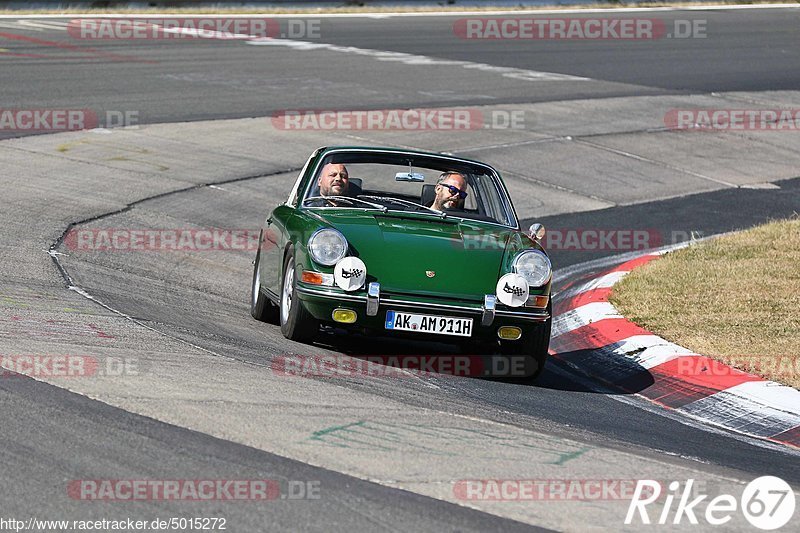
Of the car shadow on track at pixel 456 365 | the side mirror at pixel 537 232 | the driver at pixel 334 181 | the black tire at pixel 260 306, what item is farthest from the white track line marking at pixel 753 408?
the black tire at pixel 260 306

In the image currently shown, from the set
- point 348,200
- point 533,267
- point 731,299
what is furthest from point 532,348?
point 731,299

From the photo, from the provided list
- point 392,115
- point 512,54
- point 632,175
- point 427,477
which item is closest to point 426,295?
point 427,477

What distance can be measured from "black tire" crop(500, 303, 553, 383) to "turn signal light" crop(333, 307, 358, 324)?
893mm

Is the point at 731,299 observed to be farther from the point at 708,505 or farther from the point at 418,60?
the point at 418,60

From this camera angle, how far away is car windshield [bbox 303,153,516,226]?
8734 millimetres

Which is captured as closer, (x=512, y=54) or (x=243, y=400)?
(x=243, y=400)

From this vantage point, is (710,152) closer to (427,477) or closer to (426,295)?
(426,295)

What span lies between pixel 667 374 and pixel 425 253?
5.67 ft

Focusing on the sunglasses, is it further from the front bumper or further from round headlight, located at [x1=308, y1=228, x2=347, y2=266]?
the front bumper

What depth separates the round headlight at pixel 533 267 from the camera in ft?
25.4

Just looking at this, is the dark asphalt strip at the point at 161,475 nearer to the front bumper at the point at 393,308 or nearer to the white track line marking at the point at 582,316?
the front bumper at the point at 393,308

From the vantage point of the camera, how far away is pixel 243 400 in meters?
6.00

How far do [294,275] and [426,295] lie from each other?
84cm

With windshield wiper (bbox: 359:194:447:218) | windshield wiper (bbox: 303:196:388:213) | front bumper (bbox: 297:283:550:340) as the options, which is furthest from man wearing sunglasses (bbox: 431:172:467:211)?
front bumper (bbox: 297:283:550:340)
